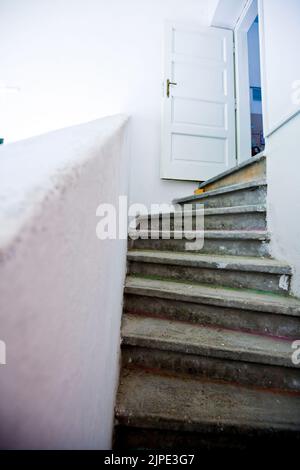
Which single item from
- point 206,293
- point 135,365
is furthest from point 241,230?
point 135,365

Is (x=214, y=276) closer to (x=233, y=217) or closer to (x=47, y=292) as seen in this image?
(x=233, y=217)

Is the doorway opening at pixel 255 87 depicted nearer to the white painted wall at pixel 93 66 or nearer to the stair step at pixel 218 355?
the white painted wall at pixel 93 66

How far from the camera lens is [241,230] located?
1.51 meters

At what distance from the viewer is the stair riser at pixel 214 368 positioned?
919mm

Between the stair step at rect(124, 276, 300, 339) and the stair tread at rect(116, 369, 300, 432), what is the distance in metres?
0.27

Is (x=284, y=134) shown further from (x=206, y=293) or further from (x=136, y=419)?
(x=136, y=419)

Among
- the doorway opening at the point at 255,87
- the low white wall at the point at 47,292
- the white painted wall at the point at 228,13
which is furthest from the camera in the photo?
the doorway opening at the point at 255,87

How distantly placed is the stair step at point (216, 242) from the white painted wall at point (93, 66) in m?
1.26

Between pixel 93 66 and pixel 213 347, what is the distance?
341 cm

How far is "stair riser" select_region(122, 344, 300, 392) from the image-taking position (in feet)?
3.01

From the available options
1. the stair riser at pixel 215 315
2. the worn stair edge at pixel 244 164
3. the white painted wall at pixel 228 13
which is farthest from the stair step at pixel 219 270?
the white painted wall at pixel 228 13

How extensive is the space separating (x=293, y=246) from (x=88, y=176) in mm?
1237

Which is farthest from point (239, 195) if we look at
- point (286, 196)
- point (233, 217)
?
point (286, 196)

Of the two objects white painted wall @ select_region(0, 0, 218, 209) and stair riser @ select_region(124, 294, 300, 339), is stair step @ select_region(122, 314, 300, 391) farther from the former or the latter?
white painted wall @ select_region(0, 0, 218, 209)
